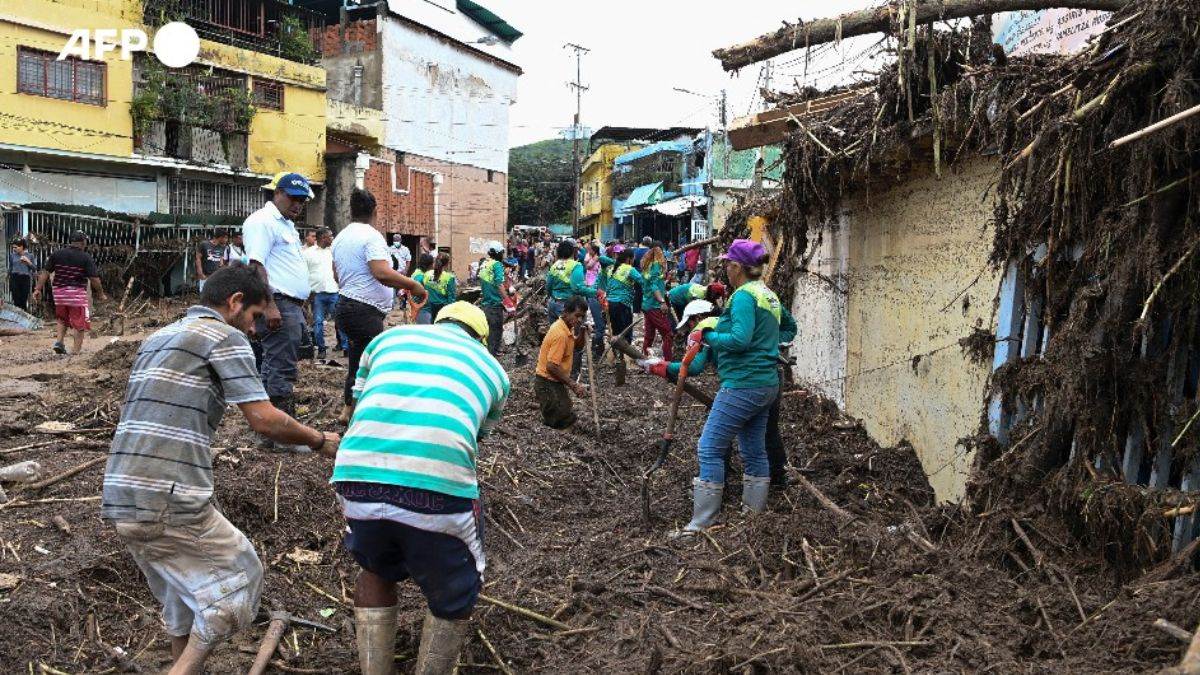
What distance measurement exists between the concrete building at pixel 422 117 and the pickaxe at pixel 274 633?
87.8ft

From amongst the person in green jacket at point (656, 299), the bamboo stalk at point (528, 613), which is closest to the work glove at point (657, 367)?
the bamboo stalk at point (528, 613)

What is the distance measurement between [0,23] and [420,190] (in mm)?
15497

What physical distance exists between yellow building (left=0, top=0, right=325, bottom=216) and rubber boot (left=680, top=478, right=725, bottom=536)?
22.0 m

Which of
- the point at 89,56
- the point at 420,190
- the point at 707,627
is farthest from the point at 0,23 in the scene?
the point at 707,627

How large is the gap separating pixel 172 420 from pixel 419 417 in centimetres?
92

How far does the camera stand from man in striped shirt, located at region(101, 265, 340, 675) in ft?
10.6

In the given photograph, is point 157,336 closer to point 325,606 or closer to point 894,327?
point 325,606

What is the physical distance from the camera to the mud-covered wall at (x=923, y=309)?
594 cm

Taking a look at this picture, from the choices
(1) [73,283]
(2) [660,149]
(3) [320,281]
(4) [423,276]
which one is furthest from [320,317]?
(2) [660,149]

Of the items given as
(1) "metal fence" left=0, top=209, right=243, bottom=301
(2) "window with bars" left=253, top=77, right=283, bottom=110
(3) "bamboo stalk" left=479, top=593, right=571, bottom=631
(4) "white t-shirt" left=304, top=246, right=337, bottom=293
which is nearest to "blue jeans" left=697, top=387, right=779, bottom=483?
(3) "bamboo stalk" left=479, top=593, right=571, bottom=631

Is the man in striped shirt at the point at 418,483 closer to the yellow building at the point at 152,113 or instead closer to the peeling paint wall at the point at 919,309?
the peeling paint wall at the point at 919,309

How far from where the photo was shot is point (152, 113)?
24203 millimetres

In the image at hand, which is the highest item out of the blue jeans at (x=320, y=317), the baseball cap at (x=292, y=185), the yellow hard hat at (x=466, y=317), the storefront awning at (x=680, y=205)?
the storefront awning at (x=680, y=205)

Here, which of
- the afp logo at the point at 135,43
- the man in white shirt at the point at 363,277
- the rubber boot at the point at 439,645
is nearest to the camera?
the rubber boot at the point at 439,645
